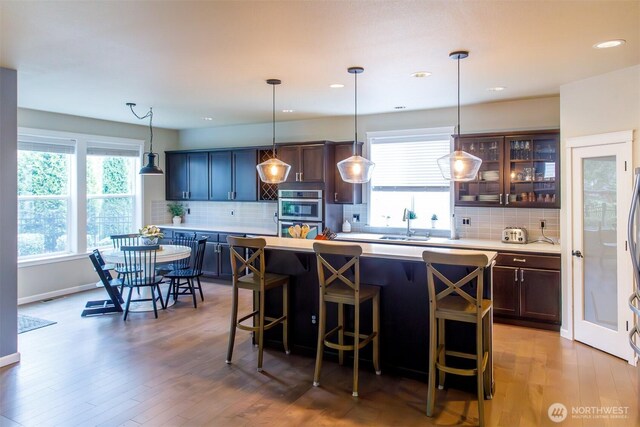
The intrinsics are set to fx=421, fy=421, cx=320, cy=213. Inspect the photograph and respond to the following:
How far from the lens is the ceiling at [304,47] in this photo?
2648mm

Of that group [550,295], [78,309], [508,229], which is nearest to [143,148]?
[78,309]

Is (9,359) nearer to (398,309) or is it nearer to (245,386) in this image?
(245,386)

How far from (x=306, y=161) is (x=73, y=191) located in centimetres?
360

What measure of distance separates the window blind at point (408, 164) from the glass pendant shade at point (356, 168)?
7.61 feet

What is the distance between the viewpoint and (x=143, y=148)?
749cm

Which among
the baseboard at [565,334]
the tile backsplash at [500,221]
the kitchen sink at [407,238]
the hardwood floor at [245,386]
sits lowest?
the hardwood floor at [245,386]

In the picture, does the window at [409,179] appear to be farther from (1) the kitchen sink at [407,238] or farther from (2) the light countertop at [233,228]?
(2) the light countertop at [233,228]

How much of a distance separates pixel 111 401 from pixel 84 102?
3929mm

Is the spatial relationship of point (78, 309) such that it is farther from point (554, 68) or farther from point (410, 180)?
point (554, 68)

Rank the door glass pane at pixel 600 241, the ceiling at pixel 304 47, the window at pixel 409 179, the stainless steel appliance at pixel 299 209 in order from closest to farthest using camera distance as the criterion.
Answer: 1. the ceiling at pixel 304 47
2. the door glass pane at pixel 600 241
3. the window at pixel 409 179
4. the stainless steel appliance at pixel 299 209

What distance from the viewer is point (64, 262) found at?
630 cm

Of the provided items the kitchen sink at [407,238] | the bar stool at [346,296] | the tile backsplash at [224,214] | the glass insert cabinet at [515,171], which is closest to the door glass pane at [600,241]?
the glass insert cabinet at [515,171]

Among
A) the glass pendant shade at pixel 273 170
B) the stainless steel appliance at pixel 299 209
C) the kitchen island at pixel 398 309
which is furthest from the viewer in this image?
the stainless steel appliance at pixel 299 209

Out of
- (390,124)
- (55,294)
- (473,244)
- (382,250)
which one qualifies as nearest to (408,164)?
(390,124)
